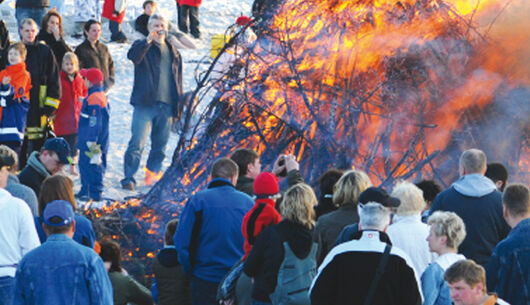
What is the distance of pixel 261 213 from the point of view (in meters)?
6.37

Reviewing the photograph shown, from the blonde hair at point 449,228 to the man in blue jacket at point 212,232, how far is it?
1.57 m

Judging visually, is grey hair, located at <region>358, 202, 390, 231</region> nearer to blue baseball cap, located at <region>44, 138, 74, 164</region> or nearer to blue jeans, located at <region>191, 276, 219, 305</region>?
blue jeans, located at <region>191, 276, 219, 305</region>

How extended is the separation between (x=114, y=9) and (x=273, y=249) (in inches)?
423

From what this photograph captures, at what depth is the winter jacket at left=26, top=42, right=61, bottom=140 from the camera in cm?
1062

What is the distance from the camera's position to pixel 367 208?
203 inches

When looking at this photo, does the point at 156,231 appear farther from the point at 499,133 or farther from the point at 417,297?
the point at 417,297

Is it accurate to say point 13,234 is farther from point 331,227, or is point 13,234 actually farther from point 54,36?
point 54,36

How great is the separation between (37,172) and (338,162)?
3.58 meters

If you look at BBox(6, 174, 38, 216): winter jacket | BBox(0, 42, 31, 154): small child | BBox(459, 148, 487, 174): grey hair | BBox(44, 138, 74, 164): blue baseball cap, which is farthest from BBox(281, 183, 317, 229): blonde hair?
BBox(0, 42, 31, 154): small child

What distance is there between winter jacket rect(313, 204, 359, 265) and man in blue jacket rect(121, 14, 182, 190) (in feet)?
18.7

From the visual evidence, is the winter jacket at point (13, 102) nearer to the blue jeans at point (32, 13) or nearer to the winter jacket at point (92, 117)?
the winter jacket at point (92, 117)

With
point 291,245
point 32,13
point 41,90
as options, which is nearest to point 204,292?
point 291,245

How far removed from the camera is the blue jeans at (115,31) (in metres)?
16.4

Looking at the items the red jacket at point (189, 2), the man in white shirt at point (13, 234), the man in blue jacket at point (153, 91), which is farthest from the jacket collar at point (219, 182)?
the red jacket at point (189, 2)
